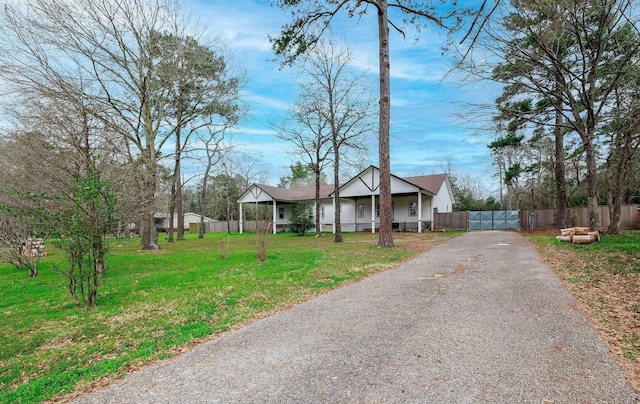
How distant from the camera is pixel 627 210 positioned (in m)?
20.5

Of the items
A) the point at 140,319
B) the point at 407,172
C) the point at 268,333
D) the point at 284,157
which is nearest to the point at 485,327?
the point at 268,333

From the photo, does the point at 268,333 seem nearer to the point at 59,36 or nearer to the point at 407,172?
the point at 59,36

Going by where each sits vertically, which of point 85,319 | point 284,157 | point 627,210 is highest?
point 284,157

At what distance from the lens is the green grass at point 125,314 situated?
3041 mm

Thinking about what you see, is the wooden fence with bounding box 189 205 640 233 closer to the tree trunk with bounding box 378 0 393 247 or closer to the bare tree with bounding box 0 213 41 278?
the tree trunk with bounding box 378 0 393 247

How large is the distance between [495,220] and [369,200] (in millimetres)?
9640

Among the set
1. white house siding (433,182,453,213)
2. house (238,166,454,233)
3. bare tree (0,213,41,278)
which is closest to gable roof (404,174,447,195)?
house (238,166,454,233)

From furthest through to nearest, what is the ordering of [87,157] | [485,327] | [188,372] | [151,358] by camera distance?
[87,157] → [485,327] → [151,358] → [188,372]

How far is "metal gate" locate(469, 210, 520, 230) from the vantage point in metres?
23.9

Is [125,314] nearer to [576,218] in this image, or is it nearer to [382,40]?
[382,40]

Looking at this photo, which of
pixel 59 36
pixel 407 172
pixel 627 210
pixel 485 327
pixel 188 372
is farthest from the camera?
pixel 407 172

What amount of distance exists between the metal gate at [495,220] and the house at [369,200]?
3.05m

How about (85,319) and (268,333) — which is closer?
(268,333)

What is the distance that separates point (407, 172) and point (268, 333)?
1899 inches
